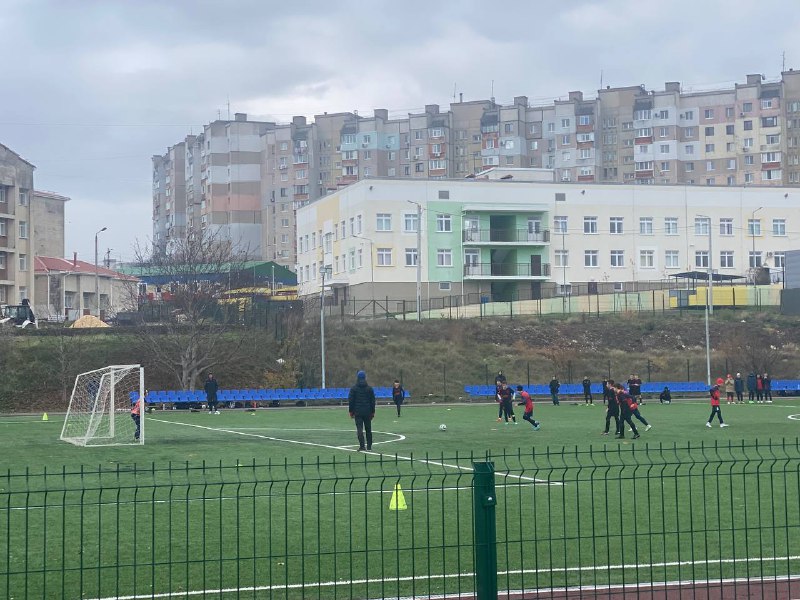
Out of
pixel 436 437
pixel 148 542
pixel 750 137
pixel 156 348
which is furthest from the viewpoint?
pixel 750 137

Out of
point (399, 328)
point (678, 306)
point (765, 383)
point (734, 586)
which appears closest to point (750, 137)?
point (678, 306)

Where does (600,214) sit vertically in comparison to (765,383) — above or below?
above

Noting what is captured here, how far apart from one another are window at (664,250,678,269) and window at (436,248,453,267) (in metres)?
18.0

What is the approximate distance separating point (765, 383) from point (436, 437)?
29.0m

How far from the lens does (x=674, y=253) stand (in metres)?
93.2

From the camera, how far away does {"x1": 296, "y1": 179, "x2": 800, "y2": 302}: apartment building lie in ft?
290

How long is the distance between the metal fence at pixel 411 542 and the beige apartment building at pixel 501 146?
12882cm

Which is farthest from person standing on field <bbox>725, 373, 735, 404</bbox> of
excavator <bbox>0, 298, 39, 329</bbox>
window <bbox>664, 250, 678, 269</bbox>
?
excavator <bbox>0, 298, 39, 329</bbox>

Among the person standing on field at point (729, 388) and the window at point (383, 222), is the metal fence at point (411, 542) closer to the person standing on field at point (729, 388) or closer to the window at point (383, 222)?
the person standing on field at point (729, 388)

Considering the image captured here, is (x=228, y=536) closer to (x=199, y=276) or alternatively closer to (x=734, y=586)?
(x=734, y=586)

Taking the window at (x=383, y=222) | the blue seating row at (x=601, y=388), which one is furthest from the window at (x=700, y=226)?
the blue seating row at (x=601, y=388)

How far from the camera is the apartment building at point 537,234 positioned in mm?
88250

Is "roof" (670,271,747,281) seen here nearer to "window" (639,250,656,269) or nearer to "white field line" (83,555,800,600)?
"window" (639,250,656,269)

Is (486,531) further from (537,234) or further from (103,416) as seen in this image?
(537,234)
